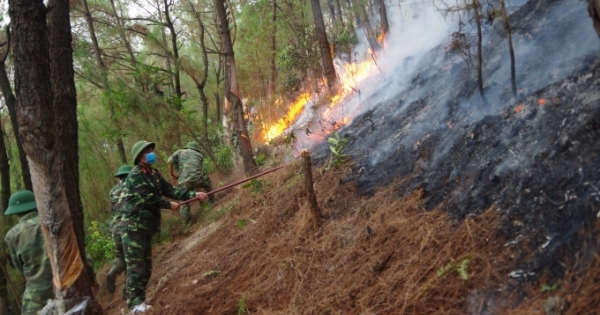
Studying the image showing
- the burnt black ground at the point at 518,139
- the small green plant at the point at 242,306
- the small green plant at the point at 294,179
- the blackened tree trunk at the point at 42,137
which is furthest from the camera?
the small green plant at the point at 294,179

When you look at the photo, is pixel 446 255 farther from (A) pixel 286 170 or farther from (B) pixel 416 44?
(B) pixel 416 44

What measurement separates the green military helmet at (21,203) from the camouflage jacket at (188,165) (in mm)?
5076

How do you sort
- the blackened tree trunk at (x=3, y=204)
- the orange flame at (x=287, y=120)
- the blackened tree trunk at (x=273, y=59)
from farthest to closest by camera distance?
the blackened tree trunk at (x=273, y=59), the orange flame at (x=287, y=120), the blackened tree trunk at (x=3, y=204)

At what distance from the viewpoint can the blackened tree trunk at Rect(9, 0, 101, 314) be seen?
4.57 meters

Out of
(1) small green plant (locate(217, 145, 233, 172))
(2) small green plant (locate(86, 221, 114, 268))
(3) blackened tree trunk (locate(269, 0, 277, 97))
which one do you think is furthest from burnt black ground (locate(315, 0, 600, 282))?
(3) blackened tree trunk (locate(269, 0, 277, 97))

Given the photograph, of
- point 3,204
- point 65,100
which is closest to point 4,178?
point 3,204

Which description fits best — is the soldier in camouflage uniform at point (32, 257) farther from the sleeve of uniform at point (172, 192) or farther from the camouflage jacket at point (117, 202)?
the camouflage jacket at point (117, 202)

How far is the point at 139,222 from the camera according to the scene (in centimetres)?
601

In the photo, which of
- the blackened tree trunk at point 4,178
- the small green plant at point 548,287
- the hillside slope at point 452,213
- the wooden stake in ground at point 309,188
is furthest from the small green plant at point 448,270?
the blackened tree trunk at point 4,178

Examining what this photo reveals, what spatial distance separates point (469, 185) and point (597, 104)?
1358 millimetres

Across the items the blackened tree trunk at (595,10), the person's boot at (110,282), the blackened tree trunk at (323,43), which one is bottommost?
the person's boot at (110,282)

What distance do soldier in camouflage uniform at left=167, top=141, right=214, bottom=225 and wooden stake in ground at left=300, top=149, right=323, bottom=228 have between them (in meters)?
4.75

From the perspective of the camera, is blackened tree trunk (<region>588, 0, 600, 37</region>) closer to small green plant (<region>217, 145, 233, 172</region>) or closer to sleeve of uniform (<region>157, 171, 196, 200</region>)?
sleeve of uniform (<region>157, 171, 196, 200</region>)

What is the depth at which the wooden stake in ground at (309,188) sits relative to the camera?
5.91 metres
